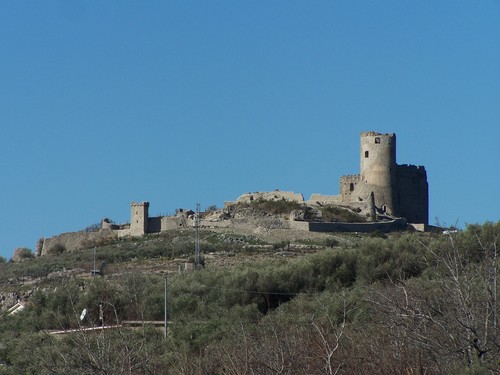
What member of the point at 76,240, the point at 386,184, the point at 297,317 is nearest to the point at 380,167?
the point at 386,184

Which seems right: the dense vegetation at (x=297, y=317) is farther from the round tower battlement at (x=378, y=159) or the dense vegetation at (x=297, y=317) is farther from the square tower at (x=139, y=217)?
the round tower battlement at (x=378, y=159)

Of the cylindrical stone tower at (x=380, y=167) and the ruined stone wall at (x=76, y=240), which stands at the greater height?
the cylindrical stone tower at (x=380, y=167)

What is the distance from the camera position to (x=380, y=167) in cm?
5628

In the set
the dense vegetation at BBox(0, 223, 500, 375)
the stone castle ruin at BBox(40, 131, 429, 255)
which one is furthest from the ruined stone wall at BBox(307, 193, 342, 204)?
the dense vegetation at BBox(0, 223, 500, 375)

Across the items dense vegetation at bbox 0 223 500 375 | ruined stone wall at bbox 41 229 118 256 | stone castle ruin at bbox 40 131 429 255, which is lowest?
dense vegetation at bbox 0 223 500 375

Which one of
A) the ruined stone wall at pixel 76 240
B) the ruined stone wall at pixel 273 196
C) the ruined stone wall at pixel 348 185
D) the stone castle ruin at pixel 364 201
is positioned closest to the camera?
the stone castle ruin at pixel 364 201

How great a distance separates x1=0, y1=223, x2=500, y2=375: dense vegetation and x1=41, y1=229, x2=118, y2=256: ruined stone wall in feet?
50.6

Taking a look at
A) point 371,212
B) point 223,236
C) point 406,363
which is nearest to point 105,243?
point 223,236

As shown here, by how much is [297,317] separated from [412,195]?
1322 inches

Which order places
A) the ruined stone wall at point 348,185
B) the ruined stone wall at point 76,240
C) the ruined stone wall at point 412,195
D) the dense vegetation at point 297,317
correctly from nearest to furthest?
the dense vegetation at point 297,317, the ruined stone wall at point 348,185, the ruined stone wall at point 76,240, the ruined stone wall at point 412,195

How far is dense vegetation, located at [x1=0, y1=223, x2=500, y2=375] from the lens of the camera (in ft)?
46.5

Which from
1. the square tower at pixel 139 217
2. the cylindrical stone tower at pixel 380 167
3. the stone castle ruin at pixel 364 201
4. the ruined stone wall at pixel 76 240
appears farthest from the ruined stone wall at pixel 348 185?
the ruined stone wall at pixel 76 240

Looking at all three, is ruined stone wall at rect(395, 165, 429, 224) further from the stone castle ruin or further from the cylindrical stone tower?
the cylindrical stone tower

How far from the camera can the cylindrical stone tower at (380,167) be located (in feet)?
184
